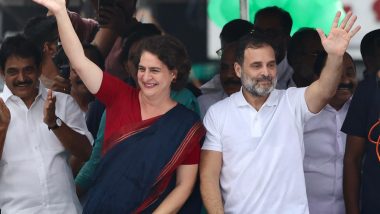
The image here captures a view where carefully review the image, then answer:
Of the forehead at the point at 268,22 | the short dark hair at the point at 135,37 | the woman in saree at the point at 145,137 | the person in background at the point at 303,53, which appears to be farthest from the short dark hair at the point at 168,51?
the forehead at the point at 268,22

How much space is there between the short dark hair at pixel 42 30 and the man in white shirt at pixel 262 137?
1.25m

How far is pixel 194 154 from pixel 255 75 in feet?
1.30

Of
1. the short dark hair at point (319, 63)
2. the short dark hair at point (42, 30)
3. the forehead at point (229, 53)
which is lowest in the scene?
the short dark hair at point (319, 63)

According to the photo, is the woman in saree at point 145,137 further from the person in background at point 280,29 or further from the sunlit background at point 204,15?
the sunlit background at point 204,15

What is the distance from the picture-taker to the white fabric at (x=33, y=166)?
390 cm

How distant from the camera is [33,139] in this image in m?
3.94

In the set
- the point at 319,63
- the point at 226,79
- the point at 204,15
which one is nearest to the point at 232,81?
the point at 226,79

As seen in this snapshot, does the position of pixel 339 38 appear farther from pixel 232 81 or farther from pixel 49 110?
pixel 49 110

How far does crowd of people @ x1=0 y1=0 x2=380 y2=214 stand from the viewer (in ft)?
12.1

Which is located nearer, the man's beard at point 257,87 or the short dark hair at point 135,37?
A: the man's beard at point 257,87

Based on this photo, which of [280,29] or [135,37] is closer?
[135,37]

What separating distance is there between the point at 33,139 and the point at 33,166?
0.12 meters

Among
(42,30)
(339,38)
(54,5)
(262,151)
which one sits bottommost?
(262,151)

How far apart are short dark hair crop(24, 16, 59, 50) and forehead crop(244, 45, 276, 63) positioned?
4.28 ft
